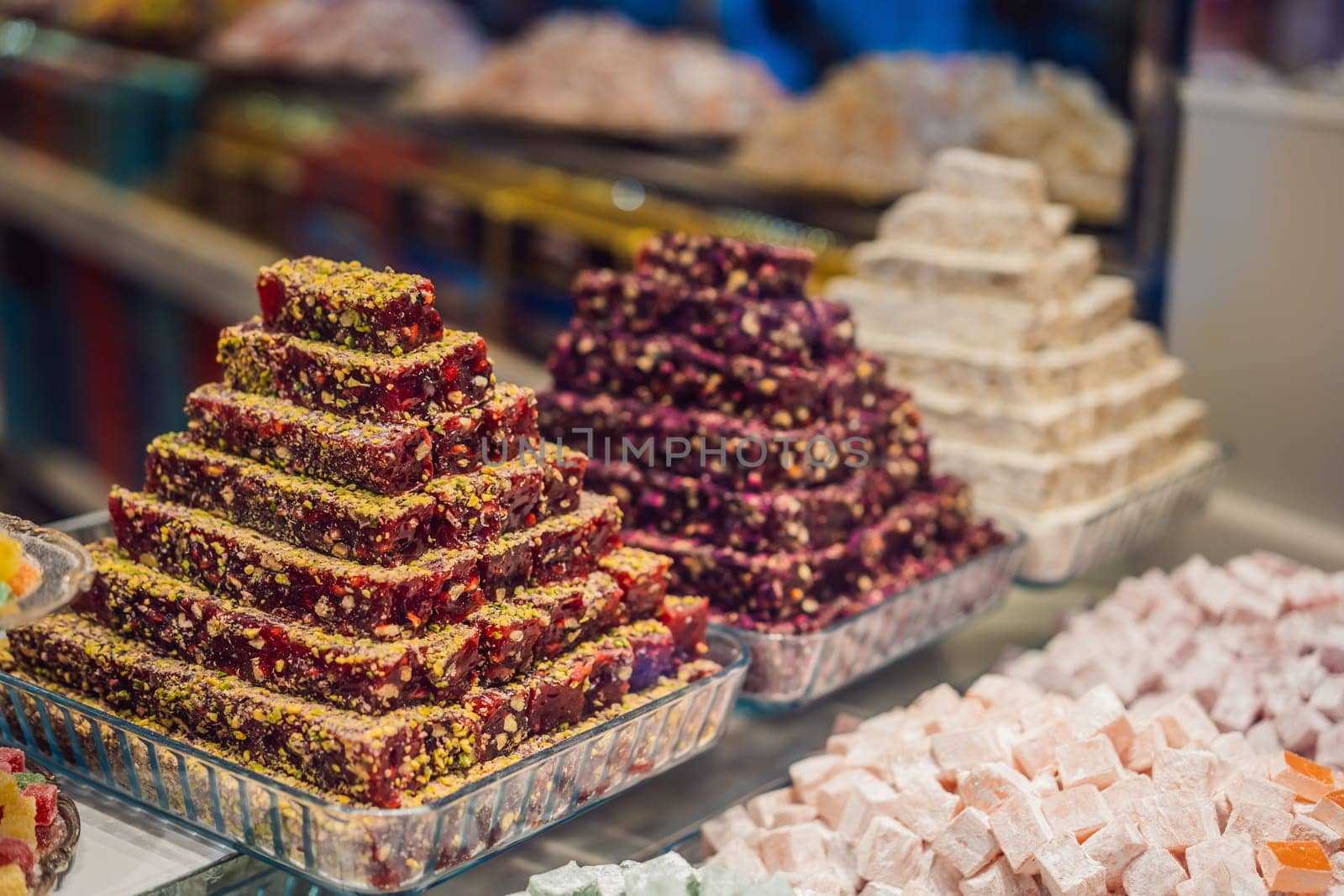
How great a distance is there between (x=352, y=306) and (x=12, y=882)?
1.88 ft

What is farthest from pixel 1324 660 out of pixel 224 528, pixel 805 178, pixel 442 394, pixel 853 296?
pixel 805 178

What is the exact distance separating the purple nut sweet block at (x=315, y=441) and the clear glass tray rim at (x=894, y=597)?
49cm

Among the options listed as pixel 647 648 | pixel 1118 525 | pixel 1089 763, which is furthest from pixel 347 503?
pixel 1118 525

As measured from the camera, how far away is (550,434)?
1.88 metres

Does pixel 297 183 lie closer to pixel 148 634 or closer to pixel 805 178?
pixel 805 178

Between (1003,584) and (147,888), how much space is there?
1212 mm

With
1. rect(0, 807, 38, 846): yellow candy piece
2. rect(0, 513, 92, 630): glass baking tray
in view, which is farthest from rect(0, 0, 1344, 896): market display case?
rect(0, 513, 92, 630): glass baking tray

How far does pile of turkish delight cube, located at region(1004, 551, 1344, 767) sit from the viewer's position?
1.74m

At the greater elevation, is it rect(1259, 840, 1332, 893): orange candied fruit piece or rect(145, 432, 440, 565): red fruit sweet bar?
rect(145, 432, 440, 565): red fruit sweet bar

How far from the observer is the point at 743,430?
5.71 ft

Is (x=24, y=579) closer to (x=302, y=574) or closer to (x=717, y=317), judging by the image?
(x=302, y=574)

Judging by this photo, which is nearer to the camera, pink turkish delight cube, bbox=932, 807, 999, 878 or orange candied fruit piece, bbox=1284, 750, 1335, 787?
pink turkish delight cube, bbox=932, 807, 999, 878

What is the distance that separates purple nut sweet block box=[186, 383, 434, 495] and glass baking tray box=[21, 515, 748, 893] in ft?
0.91

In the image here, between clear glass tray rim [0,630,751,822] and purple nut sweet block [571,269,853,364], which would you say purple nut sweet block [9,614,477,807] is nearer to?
clear glass tray rim [0,630,751,822]
